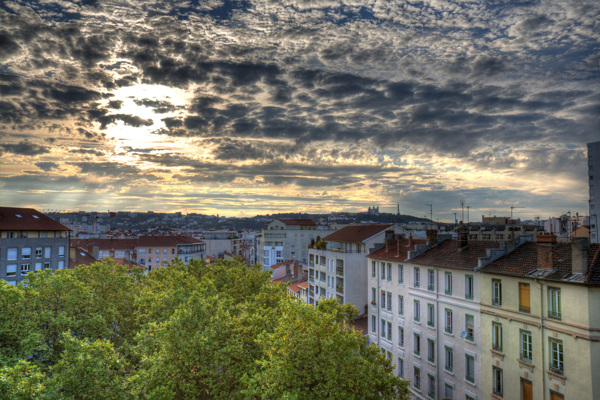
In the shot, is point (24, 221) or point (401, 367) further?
point (24, 221)

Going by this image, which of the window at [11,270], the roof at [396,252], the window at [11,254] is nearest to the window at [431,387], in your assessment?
the roof at [396,252]

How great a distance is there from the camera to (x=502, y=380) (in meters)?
29.6

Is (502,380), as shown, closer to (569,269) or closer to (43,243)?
(569,269)

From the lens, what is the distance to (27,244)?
229ft

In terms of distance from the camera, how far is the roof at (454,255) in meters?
34.6

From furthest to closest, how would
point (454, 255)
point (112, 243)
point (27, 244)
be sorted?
point (112, 243) → point (27, 244) → point (454, 255)

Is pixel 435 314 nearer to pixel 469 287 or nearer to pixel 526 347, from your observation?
pixel 469 287

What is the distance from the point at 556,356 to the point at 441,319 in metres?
11.9

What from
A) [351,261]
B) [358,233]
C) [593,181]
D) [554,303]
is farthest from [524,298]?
[593,181]

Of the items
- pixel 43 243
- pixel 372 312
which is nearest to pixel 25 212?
pixel 43 243

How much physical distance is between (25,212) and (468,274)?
254 ft

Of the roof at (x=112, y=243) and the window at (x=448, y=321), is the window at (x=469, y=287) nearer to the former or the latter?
the window at (x=448, y=321)

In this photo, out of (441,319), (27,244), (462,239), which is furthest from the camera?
(27,244)

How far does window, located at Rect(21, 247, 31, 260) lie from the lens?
2722 inches
